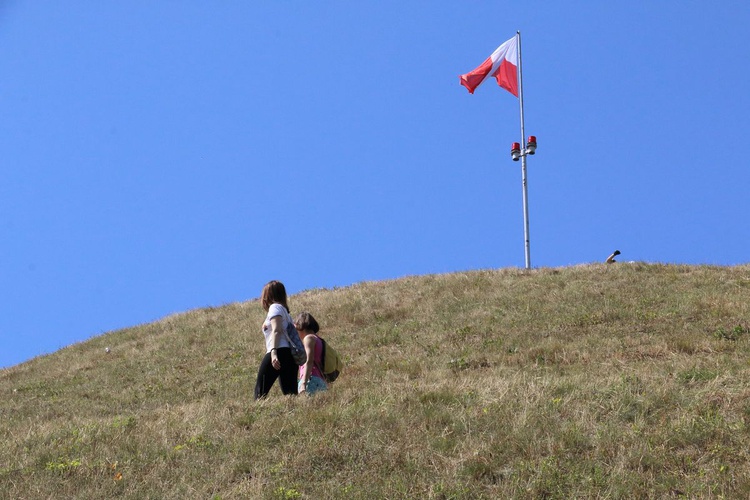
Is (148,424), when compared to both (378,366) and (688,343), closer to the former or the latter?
(378,366)

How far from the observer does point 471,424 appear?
749 cm

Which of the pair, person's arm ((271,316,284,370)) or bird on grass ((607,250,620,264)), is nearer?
person's arm ((271,316,284,370))

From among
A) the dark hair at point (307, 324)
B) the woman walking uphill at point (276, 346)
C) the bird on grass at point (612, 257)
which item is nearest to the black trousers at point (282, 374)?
the woman walking uphill at point (276, 346)

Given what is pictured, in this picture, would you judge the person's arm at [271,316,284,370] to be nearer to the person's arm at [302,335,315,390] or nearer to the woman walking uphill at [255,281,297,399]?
the woman walking uphill at [255,281,297,399]

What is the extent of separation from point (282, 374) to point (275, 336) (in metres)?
0.57

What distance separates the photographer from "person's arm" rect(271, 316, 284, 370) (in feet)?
28.9

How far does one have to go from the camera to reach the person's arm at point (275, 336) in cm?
881

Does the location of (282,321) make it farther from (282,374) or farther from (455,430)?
(455,430)

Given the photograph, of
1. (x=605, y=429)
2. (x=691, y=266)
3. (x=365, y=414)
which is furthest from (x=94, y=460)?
(x=691, y=266)

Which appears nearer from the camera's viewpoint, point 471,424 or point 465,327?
point 471,424

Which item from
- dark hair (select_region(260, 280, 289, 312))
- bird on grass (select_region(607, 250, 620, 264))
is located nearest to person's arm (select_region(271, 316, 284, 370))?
dark hair (select_region(260, 280, 289, 312))

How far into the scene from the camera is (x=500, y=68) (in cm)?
2692

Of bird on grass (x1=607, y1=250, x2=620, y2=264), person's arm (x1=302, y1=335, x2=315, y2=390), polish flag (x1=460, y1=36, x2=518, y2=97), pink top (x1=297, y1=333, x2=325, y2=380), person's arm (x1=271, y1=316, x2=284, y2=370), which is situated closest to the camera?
person's arm (x1=271, y1=316, x2=284, y2=370)

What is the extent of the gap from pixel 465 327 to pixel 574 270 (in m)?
5.82
